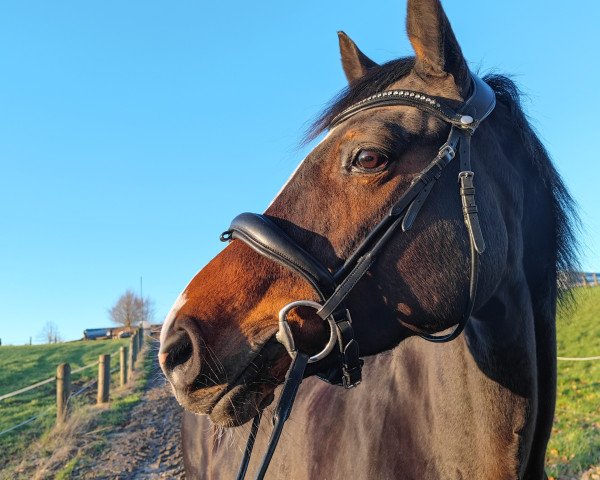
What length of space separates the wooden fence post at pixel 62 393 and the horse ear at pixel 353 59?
9998mm

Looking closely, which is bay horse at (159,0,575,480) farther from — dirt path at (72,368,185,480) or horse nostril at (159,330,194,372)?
dirt path at (72,368,185,480)

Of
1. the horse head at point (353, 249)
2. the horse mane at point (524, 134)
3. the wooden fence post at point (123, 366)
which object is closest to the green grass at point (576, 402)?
the horse mane at point (524, 134)

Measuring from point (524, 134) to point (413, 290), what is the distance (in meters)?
1.10

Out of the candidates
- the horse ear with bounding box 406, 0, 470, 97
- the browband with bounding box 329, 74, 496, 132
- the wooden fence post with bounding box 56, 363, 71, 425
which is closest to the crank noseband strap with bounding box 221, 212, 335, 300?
the browband with bounding box 329, 74, 496, 132

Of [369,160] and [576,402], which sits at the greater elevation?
[369,160]

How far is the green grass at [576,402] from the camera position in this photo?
615 cm

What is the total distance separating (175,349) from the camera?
1.88m

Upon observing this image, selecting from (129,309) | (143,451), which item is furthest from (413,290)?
(129,309)

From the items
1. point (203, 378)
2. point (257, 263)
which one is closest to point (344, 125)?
point (257, 263)

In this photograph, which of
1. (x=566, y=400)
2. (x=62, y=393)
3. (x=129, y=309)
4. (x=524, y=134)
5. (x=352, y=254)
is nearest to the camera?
(x=352, y=254)

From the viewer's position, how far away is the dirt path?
8.16m

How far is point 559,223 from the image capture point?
8.67 ft

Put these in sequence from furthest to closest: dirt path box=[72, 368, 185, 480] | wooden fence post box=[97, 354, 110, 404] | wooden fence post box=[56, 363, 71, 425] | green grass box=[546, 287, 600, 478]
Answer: wooden fence post box=[97, 354, 110, 404], wooden fence post box=[56, 363, 71, 425], dirt path box=[72, 368, 185, 480], green grass box=[546, 287, 600, 478]

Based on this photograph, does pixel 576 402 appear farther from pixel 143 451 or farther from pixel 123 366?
pixel 123 366
